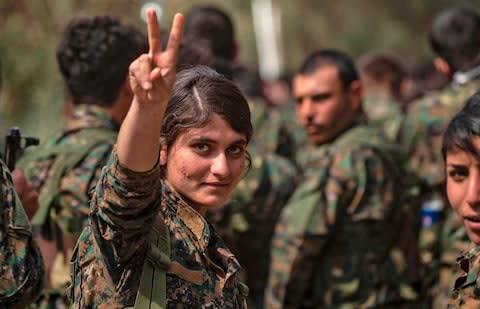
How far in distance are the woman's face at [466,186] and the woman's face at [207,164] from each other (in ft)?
3.23

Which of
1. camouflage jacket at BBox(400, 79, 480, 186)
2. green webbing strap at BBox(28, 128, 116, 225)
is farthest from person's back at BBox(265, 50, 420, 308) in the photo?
green webbing strap at BBox(28, 128, 116, 225)

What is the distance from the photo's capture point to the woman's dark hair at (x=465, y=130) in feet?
14.1

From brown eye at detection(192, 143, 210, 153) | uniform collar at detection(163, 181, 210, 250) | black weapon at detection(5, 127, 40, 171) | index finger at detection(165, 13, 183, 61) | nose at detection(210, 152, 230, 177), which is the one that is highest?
index finger at detection(165, 13, 183, 61)

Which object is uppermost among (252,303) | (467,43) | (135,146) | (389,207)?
(135,146)

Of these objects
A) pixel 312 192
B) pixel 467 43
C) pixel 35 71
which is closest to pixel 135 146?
pixel 312 192

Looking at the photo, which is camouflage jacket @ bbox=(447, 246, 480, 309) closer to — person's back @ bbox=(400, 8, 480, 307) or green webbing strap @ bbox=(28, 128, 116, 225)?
green webbing strap @ bbox=(28, 128, 116, 225)

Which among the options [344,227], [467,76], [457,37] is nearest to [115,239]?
[344,227]

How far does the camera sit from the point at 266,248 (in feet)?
27.6

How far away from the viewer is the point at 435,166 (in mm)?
8594

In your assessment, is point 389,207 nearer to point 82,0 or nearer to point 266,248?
point 266,248

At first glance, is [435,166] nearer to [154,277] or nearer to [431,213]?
[431,213]

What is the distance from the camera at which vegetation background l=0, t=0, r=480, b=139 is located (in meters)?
11.7

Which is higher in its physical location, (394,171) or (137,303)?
(137,303)

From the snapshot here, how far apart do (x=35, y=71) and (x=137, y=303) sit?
8.89 meters
